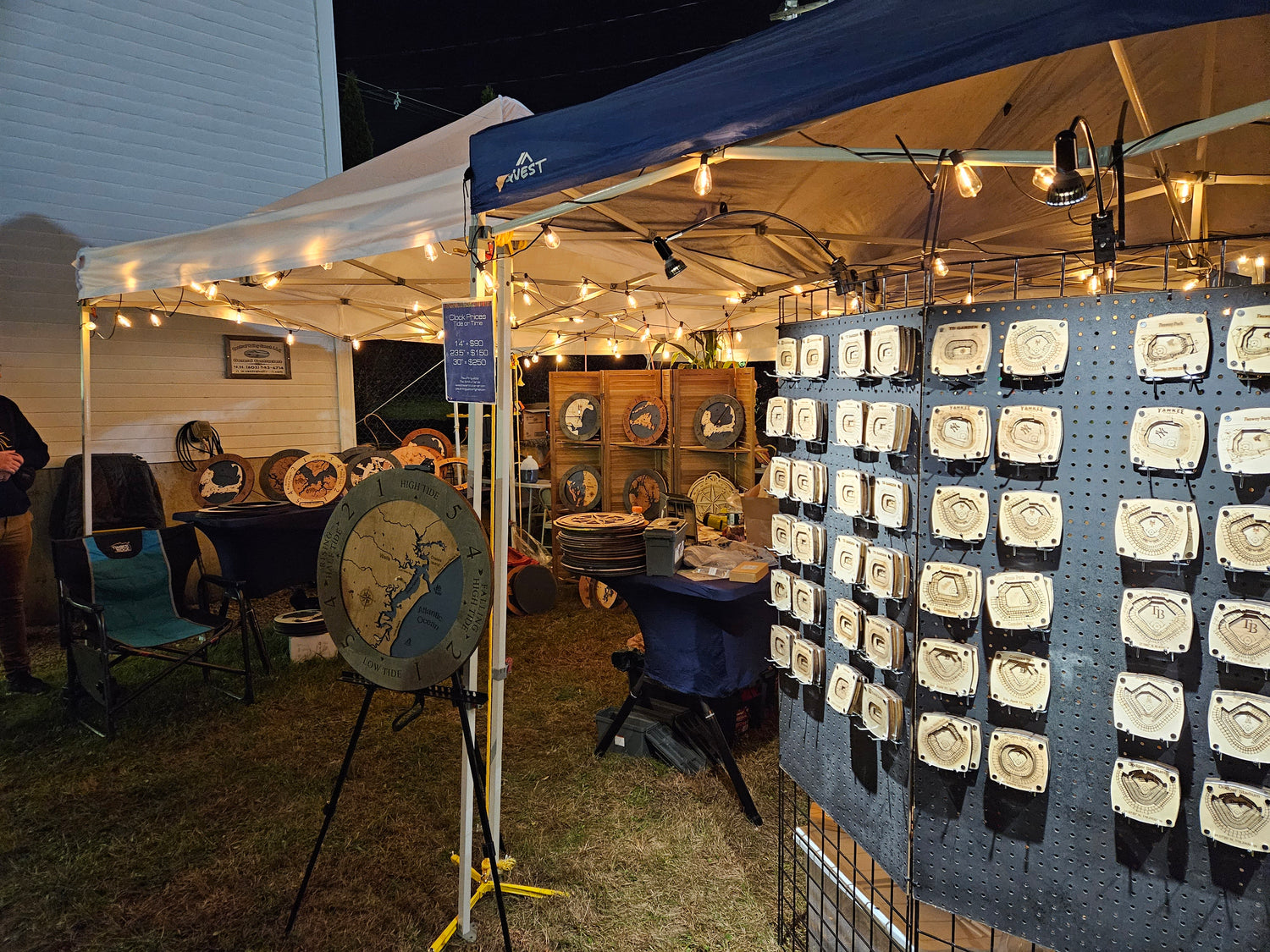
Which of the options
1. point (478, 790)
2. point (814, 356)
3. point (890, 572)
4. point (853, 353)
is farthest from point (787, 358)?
point (478, 790)

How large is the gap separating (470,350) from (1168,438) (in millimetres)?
1880

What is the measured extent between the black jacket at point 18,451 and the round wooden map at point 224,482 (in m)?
0.96

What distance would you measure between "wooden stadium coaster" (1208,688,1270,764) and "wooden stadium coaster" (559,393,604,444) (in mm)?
5326

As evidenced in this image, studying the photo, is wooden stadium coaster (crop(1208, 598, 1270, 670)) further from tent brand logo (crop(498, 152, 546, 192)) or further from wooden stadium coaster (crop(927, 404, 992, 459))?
tent brand logo (crop(498, 152, 546, 192))

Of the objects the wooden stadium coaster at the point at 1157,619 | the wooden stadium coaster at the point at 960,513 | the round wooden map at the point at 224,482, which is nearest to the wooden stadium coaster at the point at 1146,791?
the wooden stadium coaster at the point at 1157,619

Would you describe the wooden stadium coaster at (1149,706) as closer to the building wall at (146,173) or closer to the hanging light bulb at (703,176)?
the hanging light bulb at (703,176)

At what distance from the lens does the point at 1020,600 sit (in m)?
1.65

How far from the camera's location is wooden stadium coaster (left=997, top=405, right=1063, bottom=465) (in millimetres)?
1604

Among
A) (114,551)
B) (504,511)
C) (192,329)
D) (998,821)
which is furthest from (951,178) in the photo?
(192,329)

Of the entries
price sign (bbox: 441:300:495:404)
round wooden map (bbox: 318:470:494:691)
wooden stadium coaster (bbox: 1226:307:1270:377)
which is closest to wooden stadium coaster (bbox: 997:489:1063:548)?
wooden stadium coaster (bbox: 1226:307:1270:377)

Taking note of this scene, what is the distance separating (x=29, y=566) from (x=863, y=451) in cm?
695

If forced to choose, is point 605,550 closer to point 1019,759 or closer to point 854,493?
point 854,493

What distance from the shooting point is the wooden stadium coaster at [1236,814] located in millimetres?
1416

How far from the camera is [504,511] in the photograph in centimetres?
242
